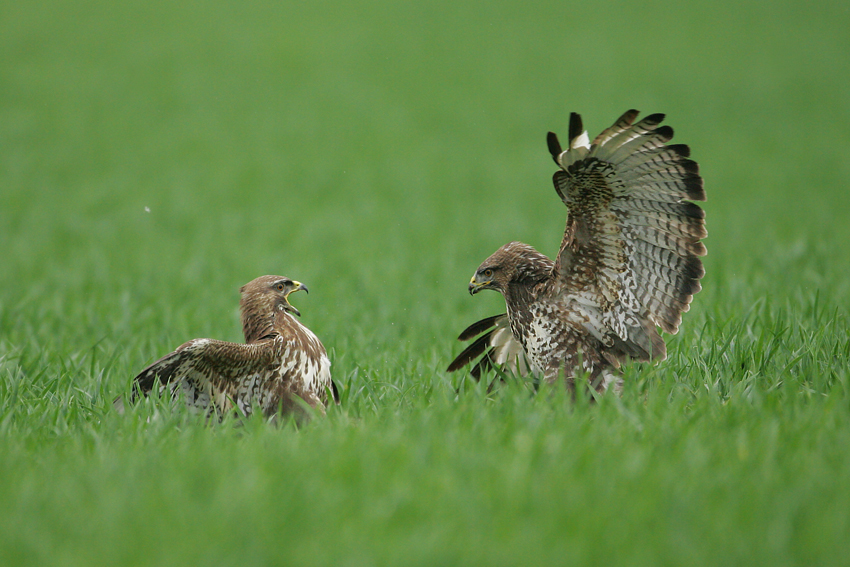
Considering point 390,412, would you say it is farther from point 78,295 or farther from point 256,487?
point 78,295

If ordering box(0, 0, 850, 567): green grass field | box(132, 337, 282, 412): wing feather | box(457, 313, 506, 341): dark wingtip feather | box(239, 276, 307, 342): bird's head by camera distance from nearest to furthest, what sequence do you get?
box(0, 0, 850, 567): green grass field, box(132, 337, 282, 412): wing feather, box(239, 276, 307, 342): bird's head, box(457, 313, 506, 341): dark wingtip feather

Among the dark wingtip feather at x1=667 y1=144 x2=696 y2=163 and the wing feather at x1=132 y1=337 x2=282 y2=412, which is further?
the wing feather at x1=132 y1=337 x2=282 y2=412

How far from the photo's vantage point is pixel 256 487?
3.29m

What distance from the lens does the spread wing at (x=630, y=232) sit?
416 cm

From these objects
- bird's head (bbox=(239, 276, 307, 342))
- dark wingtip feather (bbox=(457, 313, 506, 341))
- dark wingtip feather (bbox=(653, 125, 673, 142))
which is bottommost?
dark wingtip feather (bbox=(457, 313, 506, 341))

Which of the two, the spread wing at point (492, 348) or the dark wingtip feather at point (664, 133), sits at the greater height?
the dark wingtip feather at point (664, 133)

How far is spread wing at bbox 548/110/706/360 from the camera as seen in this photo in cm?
416

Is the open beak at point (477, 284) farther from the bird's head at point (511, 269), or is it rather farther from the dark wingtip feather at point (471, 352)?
the dark wingtip feather at point (471, 352)

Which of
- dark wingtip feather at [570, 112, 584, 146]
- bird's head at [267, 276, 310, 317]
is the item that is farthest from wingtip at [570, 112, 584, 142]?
bird's head at [267, 276, 310, 317]

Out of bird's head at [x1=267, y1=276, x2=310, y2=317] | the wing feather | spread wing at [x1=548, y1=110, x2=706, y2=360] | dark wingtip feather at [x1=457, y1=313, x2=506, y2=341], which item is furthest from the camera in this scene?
dark wingtip feather at [x1=457, y1=313, x2=506, y2=341]

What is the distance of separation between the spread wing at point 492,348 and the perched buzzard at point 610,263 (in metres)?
0.41

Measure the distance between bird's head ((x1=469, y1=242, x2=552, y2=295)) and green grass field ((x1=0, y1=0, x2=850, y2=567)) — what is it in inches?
25.3

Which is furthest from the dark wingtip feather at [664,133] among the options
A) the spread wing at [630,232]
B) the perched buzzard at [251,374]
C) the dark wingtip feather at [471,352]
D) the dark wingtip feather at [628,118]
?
the perched buzzard at [251,374]

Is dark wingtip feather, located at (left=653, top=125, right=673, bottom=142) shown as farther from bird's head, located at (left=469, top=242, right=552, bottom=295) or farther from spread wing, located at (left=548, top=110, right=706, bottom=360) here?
bird's head, located at (left=469, top=242, right=552, bottom=295)
